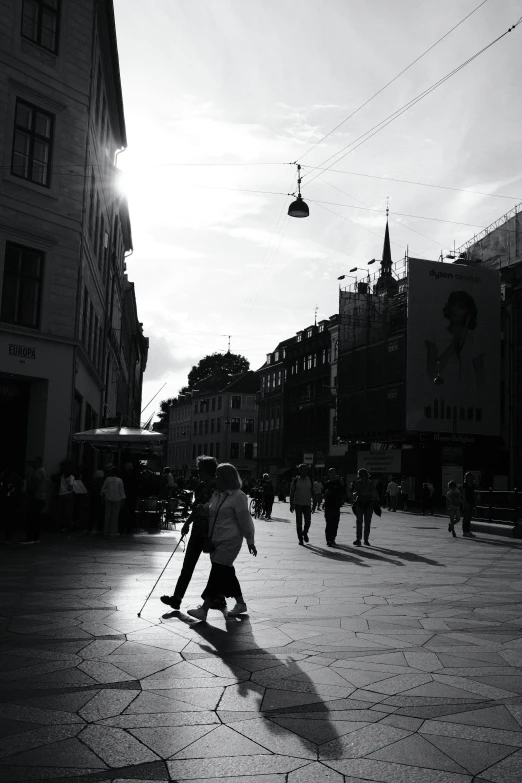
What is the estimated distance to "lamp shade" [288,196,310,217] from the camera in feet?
78.4

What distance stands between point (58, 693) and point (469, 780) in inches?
110

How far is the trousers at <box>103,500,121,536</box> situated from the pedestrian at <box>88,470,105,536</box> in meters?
0.36

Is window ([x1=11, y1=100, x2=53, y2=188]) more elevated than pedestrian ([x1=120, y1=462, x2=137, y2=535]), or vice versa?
window ([x1=11, y1=100, x2=53, y2=188])

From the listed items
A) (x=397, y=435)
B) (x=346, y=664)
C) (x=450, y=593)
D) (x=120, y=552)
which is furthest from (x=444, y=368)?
(x=346, y=664)

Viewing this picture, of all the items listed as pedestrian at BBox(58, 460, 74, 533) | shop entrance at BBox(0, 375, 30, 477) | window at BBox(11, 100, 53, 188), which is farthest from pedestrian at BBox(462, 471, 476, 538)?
window at BBox(11, 100, 53, 188)

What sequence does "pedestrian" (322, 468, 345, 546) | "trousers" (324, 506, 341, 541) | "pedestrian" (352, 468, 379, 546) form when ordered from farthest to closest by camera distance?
"pedestrian" (352, 468, 379, 546)
"trousers" (324, 506, 341, 541)
"pedestrian" (322, 468, 345, 546)

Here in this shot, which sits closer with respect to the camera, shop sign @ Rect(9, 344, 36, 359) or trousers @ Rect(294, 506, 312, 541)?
trousers @ Rect(294, 506, 312, 541)

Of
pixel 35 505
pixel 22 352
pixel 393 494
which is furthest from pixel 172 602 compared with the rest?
pixel 393 494

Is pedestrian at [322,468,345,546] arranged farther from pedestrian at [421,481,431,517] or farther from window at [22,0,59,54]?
pedestrian at [421,481,431,517]

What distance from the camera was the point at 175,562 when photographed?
49.6ft

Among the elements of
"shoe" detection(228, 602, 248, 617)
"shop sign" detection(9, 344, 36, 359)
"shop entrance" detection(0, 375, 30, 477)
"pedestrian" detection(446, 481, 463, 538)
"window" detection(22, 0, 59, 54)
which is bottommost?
"shoe" detection(228, 602, 248, 617)

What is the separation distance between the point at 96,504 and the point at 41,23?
42.2 feet

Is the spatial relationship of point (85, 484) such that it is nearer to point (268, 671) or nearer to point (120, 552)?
point (120, 552)

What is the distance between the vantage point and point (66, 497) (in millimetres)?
21141
